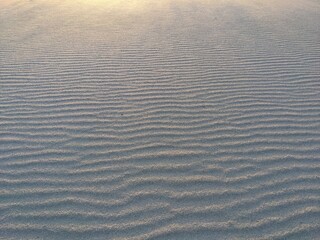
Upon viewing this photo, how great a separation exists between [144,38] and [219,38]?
155 centimetres

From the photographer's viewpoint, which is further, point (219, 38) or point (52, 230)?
point (219, 38)

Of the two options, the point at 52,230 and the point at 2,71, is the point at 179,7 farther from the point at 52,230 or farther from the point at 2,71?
the point at 52,230

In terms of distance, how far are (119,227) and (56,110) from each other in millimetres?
2114

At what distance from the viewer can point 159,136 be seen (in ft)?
12.5

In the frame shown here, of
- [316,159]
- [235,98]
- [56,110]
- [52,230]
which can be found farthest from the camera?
[235,98]

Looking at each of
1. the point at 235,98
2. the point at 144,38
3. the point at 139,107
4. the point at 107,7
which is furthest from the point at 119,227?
the point at 107,7

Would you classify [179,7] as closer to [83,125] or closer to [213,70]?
[213,70]

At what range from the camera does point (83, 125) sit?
4.00 metres

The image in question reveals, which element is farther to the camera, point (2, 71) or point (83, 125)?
point (2, 71)

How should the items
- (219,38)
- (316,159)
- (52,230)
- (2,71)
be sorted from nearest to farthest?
1. (52,230)
2. (316,159)
3. (2,71)
4. (219,38)

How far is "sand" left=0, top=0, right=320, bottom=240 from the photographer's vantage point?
2771mm

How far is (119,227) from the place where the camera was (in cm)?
270

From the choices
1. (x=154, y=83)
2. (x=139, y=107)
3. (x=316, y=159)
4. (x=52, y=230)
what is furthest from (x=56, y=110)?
(x=316, y=159)

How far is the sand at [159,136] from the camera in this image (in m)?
2.77
